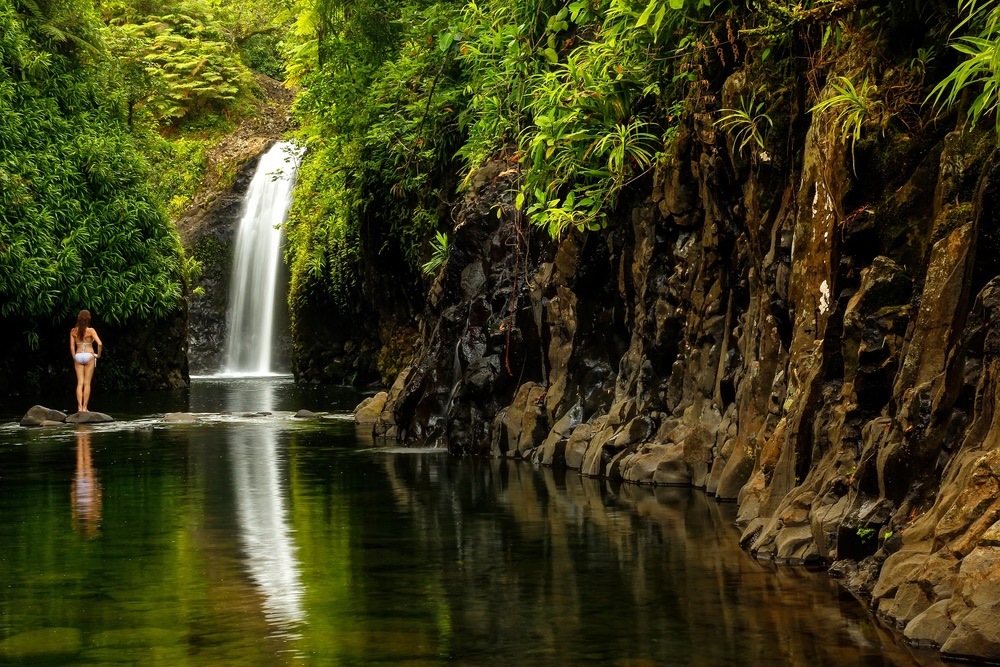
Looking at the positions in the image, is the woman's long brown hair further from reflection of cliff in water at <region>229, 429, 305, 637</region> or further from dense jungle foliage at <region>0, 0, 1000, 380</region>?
reflection of cliff in water at <region>229, 429, 305, 637</region>

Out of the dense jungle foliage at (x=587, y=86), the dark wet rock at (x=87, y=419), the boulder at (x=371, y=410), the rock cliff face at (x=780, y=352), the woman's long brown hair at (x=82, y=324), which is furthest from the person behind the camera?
the woman's long brown hair at (x=82, y=324)

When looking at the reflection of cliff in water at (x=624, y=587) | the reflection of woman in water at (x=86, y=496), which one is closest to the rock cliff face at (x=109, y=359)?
the reflection of woman in water at (x=86, y=496)

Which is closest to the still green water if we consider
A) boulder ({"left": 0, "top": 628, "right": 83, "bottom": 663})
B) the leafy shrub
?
boulder ({"left": 0, "top": 628, "right": 83, "bottom": 663})

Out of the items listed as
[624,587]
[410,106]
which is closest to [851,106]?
[624,587]

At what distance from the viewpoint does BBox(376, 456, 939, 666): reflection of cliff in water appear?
17.8 feet

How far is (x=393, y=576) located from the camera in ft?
23.6

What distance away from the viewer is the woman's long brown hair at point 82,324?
71.5ft

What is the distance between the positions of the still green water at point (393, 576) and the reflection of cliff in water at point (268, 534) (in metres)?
0.02

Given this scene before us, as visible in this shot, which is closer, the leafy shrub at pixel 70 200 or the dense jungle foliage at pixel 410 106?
the dense jungle foliage at pixel 410 106

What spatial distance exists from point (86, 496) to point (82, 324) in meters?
11.7

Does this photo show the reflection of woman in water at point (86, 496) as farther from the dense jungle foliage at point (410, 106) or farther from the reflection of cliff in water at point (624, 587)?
the dense jungle foliage at point (410, 106)

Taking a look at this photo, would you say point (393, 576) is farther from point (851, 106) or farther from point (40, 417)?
point (40, 417)

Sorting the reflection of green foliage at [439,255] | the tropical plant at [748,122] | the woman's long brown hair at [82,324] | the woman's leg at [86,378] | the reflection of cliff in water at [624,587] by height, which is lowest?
the reflection of cliff in water at [624,587]

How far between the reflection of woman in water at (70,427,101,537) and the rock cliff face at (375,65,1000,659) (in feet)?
12.5
